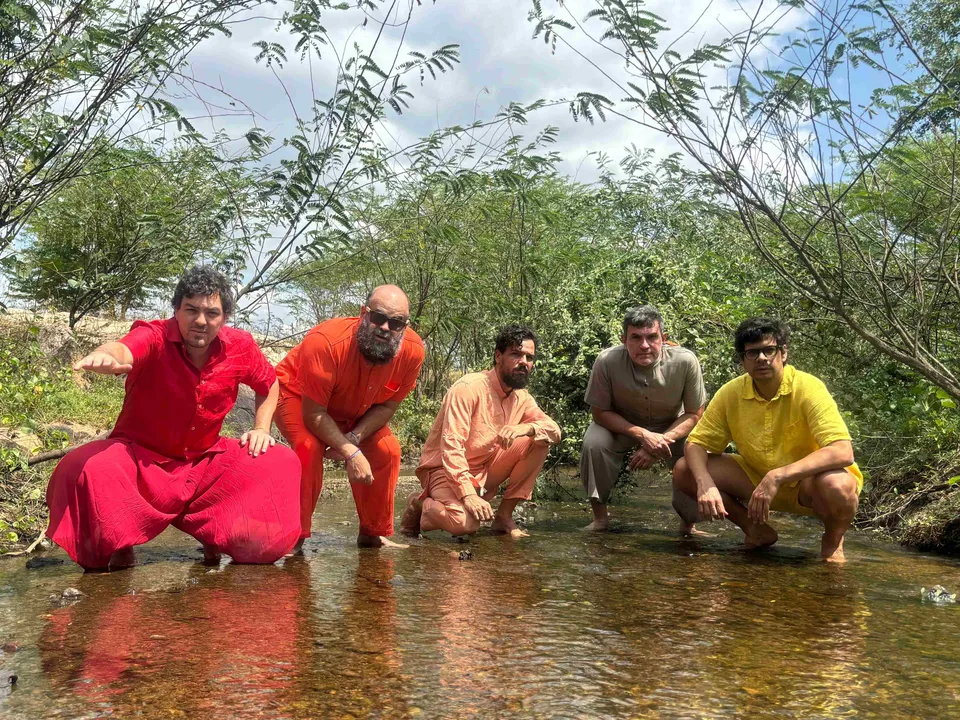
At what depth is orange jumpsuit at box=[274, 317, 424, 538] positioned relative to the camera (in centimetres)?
484

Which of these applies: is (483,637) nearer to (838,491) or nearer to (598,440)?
(838,491)

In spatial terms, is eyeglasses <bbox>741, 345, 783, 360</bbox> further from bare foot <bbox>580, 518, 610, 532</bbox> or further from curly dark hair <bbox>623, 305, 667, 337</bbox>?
bare foot <bbox>580, 518, 610, 532</bbox>

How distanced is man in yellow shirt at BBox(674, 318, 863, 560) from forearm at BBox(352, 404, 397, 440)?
184cm

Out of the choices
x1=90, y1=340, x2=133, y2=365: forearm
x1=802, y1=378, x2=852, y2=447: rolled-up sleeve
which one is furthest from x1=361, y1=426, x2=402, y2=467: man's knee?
x1=802, y1=378, x2=852, y2=447: rolled-up sleeve

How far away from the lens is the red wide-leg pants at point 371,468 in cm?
491

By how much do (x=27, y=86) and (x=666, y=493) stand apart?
18.9 ft

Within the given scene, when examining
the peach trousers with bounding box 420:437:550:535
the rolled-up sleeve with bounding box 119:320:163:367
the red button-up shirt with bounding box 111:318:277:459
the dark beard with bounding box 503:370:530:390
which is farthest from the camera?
the dark beard with bounding box 503:370:530:390

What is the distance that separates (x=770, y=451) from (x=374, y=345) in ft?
7.64

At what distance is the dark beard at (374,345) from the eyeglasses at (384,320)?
0.03 m

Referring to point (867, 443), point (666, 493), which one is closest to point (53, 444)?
point (666, 493)

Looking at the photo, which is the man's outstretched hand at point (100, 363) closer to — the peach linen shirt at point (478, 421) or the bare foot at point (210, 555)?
the bare foot at point (210, 555)

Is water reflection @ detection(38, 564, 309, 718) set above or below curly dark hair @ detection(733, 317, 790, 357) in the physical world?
below

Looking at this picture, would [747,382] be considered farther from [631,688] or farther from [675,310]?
[631,688]

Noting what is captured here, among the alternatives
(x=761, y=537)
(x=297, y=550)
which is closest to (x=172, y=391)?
(x=297, y=550)
